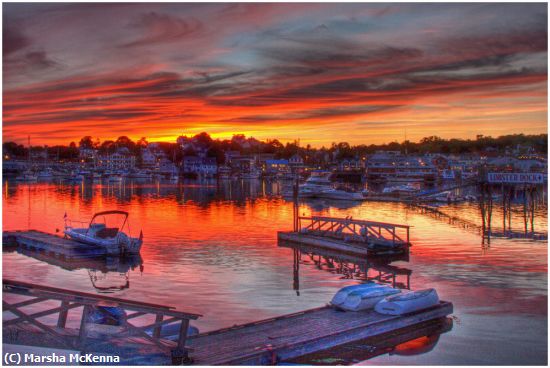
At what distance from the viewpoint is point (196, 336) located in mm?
11875

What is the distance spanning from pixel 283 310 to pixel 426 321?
3.79m

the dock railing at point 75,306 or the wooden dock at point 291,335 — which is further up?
the dock railing at point 75,306

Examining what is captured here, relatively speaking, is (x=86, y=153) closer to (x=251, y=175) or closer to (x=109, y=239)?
(x=251, y=175)

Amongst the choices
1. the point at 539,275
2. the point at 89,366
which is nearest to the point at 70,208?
the point at 539,275

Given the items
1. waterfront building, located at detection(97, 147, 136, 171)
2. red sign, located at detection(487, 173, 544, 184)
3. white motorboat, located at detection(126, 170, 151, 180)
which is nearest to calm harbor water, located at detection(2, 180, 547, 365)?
red sign, located at detection(487, 173, 544, 184)

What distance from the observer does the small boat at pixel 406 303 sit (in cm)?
1359

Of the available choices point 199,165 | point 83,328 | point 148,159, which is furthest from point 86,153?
point 83,328

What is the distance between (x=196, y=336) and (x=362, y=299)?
4067 millimetres

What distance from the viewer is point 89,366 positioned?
990cm

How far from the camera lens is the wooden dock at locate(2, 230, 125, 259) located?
24625 millimetres

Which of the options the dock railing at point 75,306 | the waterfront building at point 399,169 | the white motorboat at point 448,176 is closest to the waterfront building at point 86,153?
the waterfront building at point 399,169

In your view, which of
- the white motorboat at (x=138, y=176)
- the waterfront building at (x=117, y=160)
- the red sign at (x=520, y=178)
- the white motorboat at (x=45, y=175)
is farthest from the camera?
the waterfront building at (x=117, y=160)

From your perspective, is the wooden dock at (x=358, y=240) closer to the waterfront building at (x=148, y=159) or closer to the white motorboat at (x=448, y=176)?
the white motorboat at (x=448, y=176)

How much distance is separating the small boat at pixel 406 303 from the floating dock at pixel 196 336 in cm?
13
